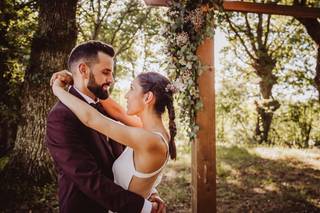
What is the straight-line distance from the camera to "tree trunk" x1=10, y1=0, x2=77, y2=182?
672cm

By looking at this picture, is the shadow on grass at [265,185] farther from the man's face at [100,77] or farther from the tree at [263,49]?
the tree at [263,49]

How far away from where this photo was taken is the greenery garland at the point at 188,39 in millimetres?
3900

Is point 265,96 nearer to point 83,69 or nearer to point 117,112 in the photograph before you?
point 117,112

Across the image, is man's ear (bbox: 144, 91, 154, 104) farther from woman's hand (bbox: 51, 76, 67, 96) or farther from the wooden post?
the wooden post

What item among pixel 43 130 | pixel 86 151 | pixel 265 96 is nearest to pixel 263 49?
pixel 265 96

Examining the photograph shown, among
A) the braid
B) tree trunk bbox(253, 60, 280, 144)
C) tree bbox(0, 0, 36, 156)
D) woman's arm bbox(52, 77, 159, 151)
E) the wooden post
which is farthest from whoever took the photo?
tree trunk bbox(253, 60, 280, 144)

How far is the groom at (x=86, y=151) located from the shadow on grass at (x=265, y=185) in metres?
4.23

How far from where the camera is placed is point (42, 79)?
6.70 meters

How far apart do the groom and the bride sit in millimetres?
104

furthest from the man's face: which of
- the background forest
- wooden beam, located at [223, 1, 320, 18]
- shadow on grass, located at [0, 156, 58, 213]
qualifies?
shadow on grass, located at [0, 156, 58, 213]

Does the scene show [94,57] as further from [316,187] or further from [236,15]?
[236,15]

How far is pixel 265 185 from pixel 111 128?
602 centimetres

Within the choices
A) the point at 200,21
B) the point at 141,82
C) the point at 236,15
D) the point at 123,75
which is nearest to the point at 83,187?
the point at 141,82

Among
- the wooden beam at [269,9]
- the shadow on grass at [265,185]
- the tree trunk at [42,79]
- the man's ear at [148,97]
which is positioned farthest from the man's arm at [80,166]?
the tree trunk at [42,79]
